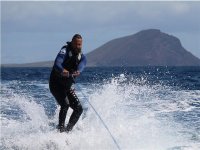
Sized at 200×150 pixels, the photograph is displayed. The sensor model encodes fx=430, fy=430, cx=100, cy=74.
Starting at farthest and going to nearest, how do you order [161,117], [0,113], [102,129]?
[0,113] → [161,117] → [102,129]

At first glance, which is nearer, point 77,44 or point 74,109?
point 77,44

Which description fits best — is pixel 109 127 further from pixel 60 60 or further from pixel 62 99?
pixel 60 60

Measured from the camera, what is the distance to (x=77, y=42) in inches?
292

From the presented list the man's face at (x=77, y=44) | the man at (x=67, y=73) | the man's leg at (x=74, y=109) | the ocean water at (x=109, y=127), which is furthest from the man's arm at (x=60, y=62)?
the ocean water at (x=109, y=127)

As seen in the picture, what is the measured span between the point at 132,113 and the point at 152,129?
7.27 feet

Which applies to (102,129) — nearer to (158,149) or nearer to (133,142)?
(133,142)

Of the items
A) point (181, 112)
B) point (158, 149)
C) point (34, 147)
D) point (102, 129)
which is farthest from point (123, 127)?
point (181, 112)

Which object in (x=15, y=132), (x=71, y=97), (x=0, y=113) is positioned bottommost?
(x=0, y=113)

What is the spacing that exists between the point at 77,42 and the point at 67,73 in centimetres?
56

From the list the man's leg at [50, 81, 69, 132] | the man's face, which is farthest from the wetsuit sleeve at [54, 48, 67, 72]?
the man's leg at [50, 81, 69, 132]

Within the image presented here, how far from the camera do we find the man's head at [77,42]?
739cm

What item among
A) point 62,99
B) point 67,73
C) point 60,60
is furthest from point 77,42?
point 62,99

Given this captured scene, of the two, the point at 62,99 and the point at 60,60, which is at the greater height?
the point at 60,60

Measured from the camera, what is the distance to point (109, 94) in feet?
36.4
